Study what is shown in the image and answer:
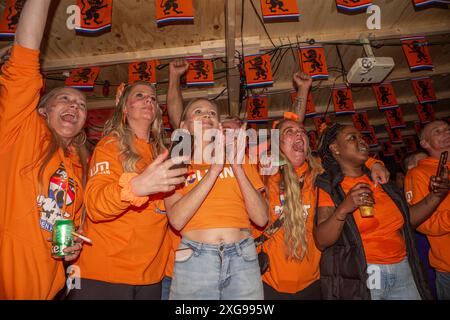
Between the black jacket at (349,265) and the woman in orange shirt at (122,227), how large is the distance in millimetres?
1493

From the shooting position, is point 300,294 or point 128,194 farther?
point 300,294

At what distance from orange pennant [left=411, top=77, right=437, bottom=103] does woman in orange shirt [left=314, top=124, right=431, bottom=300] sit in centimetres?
542

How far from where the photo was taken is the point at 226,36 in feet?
14.7

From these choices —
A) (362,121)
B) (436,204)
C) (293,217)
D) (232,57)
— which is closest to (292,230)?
(293,217)

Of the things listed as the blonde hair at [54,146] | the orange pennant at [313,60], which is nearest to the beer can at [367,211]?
the blonde hair at [54,146]

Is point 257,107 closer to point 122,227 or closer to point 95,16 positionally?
point 95,16

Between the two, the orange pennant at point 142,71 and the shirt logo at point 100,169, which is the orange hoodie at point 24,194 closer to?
the shirt logo at point 100,169

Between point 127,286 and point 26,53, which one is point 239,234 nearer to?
point 127,286

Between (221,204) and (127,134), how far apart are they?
1.06 m

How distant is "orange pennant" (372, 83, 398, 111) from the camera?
23.4 feet

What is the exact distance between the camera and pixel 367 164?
3277mm

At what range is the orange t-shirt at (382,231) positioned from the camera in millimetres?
2584

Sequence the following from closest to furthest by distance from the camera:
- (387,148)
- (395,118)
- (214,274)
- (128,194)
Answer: (128,194) → (214,274) → (395,118) → (387,148)
